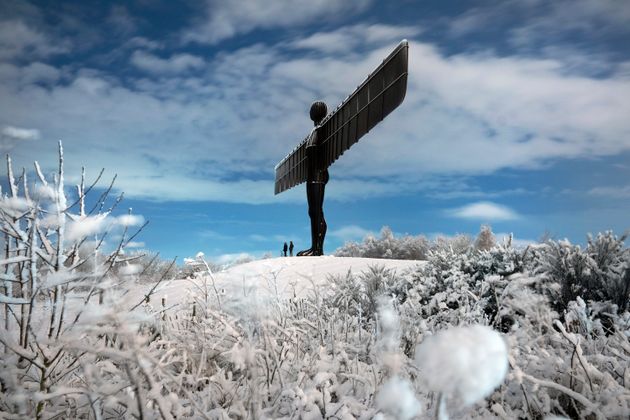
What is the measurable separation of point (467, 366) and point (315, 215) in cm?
1159

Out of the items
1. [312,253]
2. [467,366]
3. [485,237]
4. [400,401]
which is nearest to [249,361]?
[400,401]

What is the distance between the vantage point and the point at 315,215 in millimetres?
12609

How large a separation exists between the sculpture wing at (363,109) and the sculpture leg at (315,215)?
0.79 m

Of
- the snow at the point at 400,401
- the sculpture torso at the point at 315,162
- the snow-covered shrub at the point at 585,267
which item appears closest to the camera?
the snow at the point at 400,401

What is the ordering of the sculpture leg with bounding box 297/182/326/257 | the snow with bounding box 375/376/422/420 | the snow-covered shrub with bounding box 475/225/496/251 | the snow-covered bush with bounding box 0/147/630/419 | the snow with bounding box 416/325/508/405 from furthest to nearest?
the snow-covered shrub with bounding box 475/225/496/251, the sculpture leg with bounding box 297/182/326/257, the snow-covered bush with bounding box 0/147/630/419, the snow with bounding box 375/376/422/420, the snow with bounding box 416/325/508/405

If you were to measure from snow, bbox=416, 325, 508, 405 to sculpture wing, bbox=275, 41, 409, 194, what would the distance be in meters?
7.00

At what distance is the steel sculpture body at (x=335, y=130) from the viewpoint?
793cm

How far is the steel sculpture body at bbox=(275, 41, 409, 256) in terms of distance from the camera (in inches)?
312

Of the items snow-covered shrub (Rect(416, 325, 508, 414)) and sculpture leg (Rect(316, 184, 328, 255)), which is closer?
snow-covered shrub (Rect(416, 325, 508, 414))

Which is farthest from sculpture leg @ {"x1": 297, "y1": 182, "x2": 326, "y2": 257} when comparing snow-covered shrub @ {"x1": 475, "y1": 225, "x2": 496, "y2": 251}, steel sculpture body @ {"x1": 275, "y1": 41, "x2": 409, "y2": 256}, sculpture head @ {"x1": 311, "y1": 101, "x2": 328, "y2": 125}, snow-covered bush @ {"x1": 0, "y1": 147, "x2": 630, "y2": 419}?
snow-covered shrub @ {"x1": 475, "y1": 225, "x2": 496, "y2": 251}

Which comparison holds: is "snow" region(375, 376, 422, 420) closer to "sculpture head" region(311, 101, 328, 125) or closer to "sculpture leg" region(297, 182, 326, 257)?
"sculpture leg" region(297, 182, 326, 257)

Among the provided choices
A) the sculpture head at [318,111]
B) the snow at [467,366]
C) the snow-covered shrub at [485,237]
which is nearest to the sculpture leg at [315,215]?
the sculpture head at [318,111]

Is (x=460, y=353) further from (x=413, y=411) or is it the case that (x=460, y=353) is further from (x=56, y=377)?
(x=56, y=377)

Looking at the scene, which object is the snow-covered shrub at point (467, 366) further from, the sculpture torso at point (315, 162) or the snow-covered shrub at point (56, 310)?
the sculpture torso at point (315, 162)
